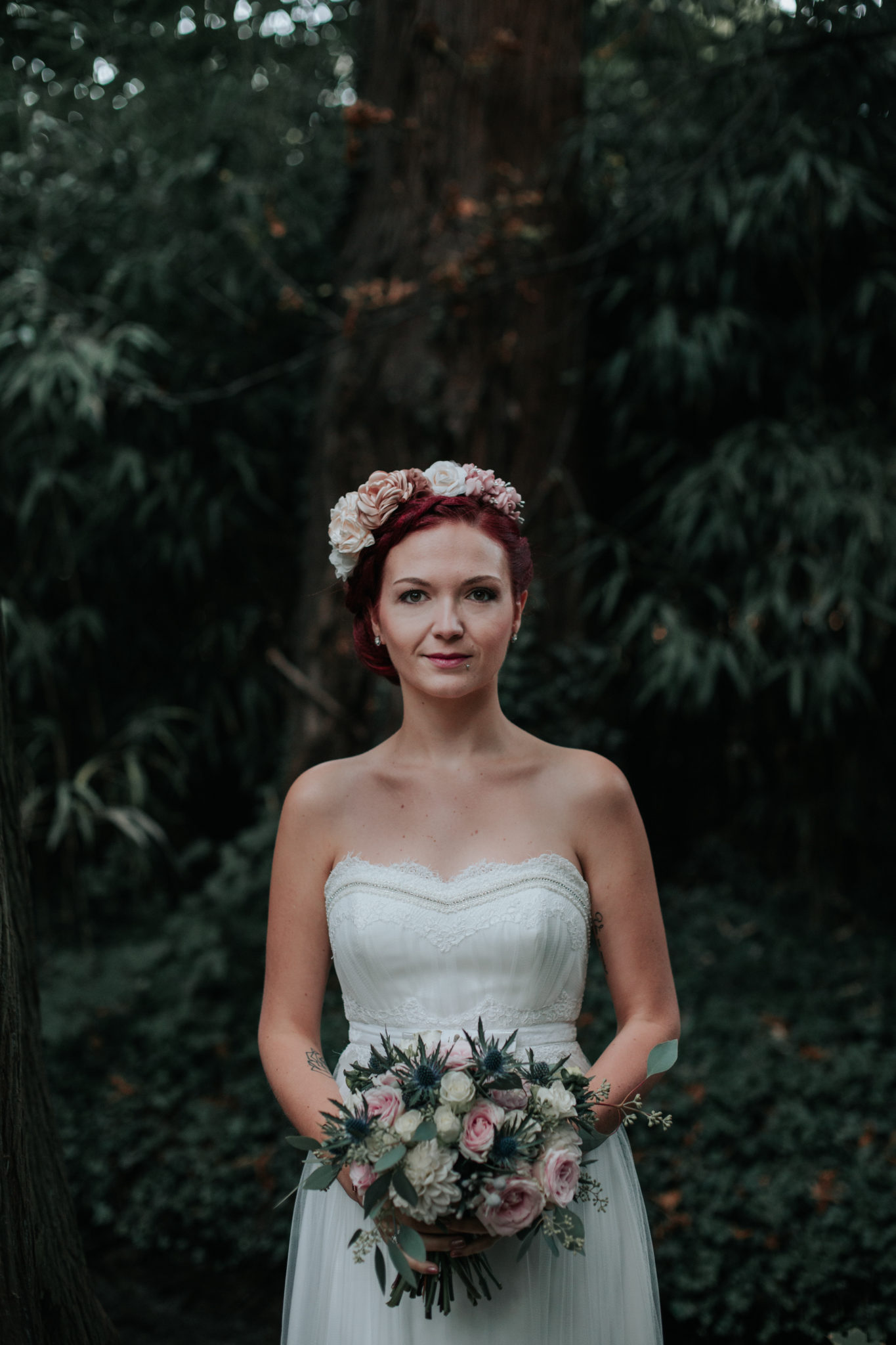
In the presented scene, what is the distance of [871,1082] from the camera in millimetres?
3914

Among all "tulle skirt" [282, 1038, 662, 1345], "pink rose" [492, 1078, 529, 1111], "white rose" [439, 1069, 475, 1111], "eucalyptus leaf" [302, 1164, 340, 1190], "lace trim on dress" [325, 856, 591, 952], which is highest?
"lace trim on dress" [325, 856, 591, 952]

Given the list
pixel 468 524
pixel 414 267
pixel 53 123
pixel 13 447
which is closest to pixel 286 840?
pixel 468 524

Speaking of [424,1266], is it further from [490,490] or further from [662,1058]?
[490,490]

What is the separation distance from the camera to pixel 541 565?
11.7 feet

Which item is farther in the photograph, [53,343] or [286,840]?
[53,343]

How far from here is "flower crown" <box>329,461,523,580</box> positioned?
6.15 feet

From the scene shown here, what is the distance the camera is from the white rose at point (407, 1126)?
4.77 ft

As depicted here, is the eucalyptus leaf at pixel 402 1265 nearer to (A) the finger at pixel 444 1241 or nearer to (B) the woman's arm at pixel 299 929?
(A) the finger at pixel 444 1241

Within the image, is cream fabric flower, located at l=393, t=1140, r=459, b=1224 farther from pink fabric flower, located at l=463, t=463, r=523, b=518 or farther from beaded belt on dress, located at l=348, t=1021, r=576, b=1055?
pink fabric flower, located at l=463, t=463, r=523, b=518

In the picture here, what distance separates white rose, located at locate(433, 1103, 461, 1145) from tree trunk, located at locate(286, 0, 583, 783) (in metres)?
2.67

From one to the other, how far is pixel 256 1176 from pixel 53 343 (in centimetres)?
334

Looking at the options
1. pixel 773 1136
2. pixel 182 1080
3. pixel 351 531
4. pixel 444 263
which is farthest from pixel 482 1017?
pixel 444 263

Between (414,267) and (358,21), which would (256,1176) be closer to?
(414,267)

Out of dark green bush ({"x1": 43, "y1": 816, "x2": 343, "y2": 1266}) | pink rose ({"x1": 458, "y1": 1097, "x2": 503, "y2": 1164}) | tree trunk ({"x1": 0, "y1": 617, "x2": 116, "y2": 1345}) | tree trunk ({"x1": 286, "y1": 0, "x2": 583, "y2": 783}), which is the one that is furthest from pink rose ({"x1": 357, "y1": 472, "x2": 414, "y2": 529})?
dark green bush ({"x1": 43, "y1": 816, "x2": 343, "y2": 1266})
